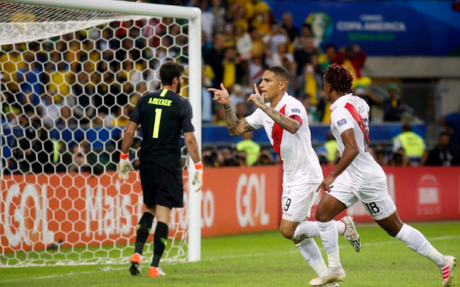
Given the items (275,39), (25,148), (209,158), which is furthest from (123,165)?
(275,39)

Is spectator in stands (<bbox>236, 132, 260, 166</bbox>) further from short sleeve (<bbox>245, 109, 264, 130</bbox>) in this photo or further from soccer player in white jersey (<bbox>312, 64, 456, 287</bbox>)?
soccer player in white jersey (<bbox>312, 64, 456, 287</bbox>)

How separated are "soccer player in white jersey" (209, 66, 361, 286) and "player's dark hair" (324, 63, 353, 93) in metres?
0.35

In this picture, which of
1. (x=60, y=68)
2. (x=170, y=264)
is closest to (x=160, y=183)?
(x=170, y=264)

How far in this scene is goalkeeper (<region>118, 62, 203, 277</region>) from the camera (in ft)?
29.8

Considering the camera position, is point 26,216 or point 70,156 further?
point 70,156

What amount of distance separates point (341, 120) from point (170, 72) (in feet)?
7.89

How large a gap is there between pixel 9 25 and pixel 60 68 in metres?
3.49

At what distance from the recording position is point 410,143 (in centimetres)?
1769

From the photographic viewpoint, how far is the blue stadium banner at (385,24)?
21.1 meters

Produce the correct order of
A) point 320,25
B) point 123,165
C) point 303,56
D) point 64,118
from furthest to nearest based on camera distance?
point 320,25
point 303,56
point 64,118
point 123,165

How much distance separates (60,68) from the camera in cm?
1320

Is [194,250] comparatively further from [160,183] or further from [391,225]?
[391,225]

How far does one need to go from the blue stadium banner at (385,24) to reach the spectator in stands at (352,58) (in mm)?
1231

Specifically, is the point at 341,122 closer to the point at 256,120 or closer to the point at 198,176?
the point at 256,120
